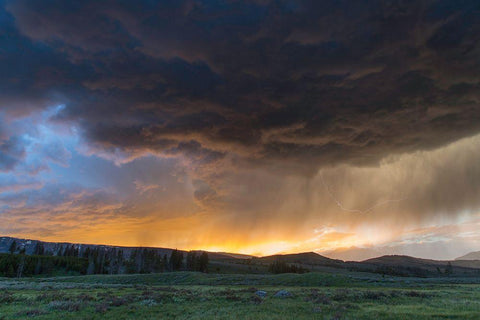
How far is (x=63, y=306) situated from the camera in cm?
2619

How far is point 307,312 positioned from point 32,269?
545 feet

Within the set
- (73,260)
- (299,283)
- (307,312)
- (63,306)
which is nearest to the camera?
(307,312)

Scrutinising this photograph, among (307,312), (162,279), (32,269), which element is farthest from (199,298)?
(32,269)

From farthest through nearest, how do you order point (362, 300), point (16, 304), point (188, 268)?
point (188, 268) < point (362, 300) < point (16, 304)

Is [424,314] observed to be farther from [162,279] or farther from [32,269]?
[32,269]

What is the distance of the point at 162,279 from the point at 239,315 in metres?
69.3

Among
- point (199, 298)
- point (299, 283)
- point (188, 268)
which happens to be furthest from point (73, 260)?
point (199, 298)

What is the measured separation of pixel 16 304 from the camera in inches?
1147

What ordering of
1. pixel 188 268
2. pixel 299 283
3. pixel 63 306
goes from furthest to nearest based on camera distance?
pixel 188 268 < pixel 299 283 < pixel 63 306

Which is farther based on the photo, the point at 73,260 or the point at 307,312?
the point at 73,260

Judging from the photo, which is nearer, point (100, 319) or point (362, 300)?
point (100, 319)

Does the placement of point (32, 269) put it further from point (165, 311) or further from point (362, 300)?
point (362, 300)

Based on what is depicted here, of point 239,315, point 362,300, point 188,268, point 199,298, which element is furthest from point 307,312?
point 188,268

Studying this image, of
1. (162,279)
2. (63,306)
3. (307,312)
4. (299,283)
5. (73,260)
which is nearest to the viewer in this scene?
(307,312)
